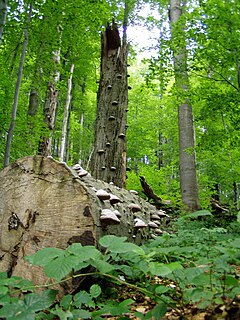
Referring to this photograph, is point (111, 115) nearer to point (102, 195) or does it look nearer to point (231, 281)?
point (102, 195)

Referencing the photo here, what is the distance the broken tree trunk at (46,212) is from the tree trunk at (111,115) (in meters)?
2.26

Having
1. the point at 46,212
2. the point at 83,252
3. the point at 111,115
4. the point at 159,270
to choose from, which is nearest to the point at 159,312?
the point at 159,270

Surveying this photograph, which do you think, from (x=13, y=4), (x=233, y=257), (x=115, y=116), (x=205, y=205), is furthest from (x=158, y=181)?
(x=233, y=257)

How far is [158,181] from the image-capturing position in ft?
40.6

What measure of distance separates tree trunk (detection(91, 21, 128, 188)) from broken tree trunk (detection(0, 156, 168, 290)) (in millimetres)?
2259

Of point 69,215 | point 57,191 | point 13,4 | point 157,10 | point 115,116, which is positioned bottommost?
point 69,215

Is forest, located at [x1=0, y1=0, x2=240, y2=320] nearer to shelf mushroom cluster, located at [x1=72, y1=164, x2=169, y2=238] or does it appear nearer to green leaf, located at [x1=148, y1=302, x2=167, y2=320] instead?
green leaf, located at [x1=148, y1=302, x2=167, y2=320]

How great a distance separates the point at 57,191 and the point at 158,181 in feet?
32.1

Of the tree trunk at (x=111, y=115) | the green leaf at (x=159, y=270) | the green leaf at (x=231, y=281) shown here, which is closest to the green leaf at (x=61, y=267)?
the green leaf at (x=159, y=270)

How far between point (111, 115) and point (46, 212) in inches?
138

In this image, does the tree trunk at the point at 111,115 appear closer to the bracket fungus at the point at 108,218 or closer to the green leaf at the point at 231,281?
the bracket fungus at the point at 108,218

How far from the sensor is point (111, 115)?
5977 millimetres

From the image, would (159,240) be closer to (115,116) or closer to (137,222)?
(137,222)

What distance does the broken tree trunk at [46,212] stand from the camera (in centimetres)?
259
